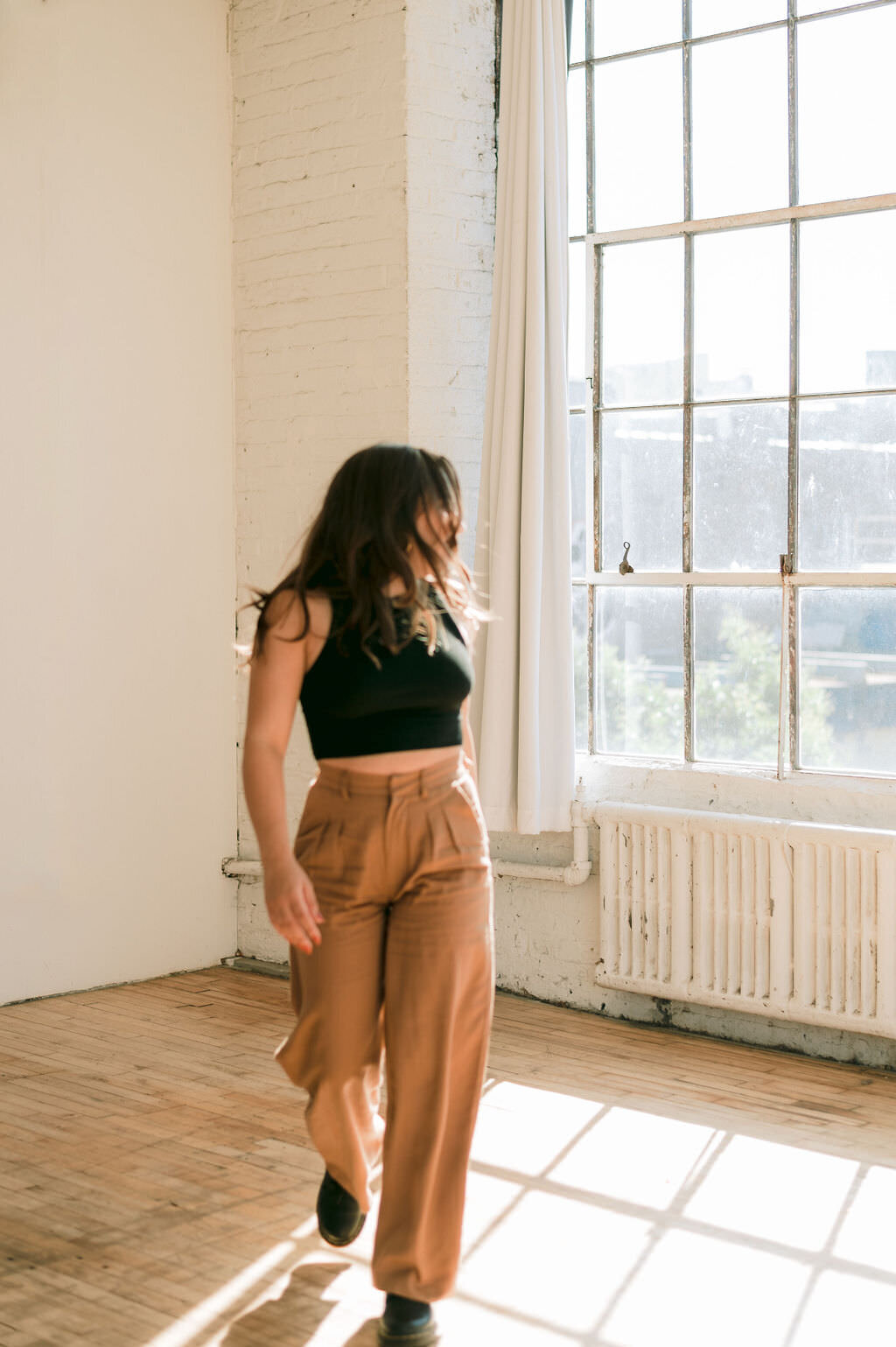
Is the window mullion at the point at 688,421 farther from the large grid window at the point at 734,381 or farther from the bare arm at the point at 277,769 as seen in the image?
the bare arm at the point at 277,769

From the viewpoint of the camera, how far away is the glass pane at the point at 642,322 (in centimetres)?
428

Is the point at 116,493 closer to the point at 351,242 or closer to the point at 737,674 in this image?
the point at 351,242

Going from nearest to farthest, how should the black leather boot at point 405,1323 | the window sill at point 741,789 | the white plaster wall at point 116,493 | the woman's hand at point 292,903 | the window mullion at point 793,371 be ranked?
the woman's hand at point 292,903, the black leather boot at point 405,1323, the window sill at point 741,789, the window mullion at point 793,371, the white plaster wall at point 116,493

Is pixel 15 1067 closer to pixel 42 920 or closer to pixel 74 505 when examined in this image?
pixel 42 920

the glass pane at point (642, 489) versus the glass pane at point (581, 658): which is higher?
the glass pane at point (642, 489)

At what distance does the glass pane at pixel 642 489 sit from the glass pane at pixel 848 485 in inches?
16.1

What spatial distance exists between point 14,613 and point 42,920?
978 millimetres

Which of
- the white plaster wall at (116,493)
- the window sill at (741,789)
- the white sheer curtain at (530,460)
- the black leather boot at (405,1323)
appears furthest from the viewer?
the white plaster wall at (116,493)

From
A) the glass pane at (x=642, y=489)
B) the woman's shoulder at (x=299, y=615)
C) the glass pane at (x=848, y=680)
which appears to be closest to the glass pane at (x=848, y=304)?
the glass pane at (x=642, y=489)

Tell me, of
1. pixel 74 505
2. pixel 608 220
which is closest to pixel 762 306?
pixel 608 220

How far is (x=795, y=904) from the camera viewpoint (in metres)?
3.80

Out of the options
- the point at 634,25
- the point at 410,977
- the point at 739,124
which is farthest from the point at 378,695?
the point at 634,25

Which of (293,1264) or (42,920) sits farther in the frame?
(42,920)

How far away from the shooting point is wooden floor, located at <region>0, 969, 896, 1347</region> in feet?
7.91
